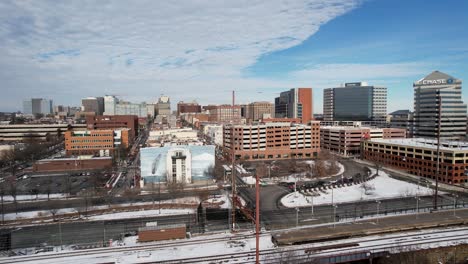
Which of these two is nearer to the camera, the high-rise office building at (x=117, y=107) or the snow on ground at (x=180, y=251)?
the snow on ground at (x=180, y=251)

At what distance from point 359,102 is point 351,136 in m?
44.3

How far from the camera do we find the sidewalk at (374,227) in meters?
16.5

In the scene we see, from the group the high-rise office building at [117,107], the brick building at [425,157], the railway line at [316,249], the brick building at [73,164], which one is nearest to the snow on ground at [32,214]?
the railway line at [316,249]

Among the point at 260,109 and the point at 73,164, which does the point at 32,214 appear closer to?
the point at 73,164

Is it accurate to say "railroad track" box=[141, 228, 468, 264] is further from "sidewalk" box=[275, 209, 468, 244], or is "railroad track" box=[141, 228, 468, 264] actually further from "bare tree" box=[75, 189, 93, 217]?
"bare tree" box=[75, 189, 93, 217]

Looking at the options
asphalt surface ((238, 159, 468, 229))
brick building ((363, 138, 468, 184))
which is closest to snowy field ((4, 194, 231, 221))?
asphalt surface ((238, 159, 468, 229))

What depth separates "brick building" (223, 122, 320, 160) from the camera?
149 ft

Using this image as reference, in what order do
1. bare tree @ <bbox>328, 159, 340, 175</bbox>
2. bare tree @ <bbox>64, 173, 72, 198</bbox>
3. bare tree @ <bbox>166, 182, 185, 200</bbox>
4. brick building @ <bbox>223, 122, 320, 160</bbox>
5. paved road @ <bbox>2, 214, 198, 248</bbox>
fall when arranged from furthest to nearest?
brick building @ <bbox>223, 122, 320, 160</bbox> < bare tree @ <bbox>328, 159, 340, 175</bbox> < bare tree @ <bbox>64, 173, 72, 198</bbox> < bare tree @ <bbox>166, 182, 185, 200</bbox> < paved road @ <bbox>2, 214, 198, 248</bbox>

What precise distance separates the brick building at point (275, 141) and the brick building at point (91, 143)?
1786 centimetres

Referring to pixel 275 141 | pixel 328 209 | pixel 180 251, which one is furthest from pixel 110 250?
pixel 275 141

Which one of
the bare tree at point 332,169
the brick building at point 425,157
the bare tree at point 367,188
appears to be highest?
the brick building at point 425,157

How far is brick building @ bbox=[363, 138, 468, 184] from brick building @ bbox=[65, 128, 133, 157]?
3640 cm

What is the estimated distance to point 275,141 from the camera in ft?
152

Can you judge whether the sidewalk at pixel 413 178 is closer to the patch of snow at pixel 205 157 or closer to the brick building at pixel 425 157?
the brick building at pixel 425 157
